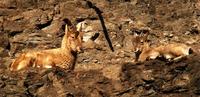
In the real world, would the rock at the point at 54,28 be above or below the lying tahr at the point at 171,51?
below

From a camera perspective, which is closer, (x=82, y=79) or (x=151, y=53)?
(x=82, y=79)

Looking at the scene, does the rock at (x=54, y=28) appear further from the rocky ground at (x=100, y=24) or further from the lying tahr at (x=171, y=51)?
the lying tahr at (x=171, y=51)

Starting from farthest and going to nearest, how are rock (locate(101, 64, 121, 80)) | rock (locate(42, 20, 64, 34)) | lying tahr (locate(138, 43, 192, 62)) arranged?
rock (locate(42, 20, 64, 34)), lying tahr (locate(138, 43, 192, 62)), rock (locate(101, 64, 121, 80))

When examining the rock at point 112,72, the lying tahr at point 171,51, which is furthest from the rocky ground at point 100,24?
the rock at point 112,72

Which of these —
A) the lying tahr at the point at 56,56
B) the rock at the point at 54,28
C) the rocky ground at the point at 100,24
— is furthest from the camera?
the rock at the point at 54,28

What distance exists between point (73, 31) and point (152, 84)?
4.42 m

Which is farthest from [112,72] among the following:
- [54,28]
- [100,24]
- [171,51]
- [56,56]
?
[100,24]

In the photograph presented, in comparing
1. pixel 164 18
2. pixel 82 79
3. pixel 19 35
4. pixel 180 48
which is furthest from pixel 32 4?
pixel 82 79

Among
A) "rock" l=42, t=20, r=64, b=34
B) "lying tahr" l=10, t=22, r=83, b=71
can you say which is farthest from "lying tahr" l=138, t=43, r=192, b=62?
"rock" l=42, t=20, r=64, b=34

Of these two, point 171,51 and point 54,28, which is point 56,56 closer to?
point 171,51

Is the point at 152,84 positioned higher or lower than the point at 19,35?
higher

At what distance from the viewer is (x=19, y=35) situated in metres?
24.4

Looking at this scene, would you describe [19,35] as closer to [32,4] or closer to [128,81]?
[32,4]

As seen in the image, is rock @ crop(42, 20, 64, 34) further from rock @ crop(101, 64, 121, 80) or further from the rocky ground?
rock @ crop(101, 64, 121, 80)
